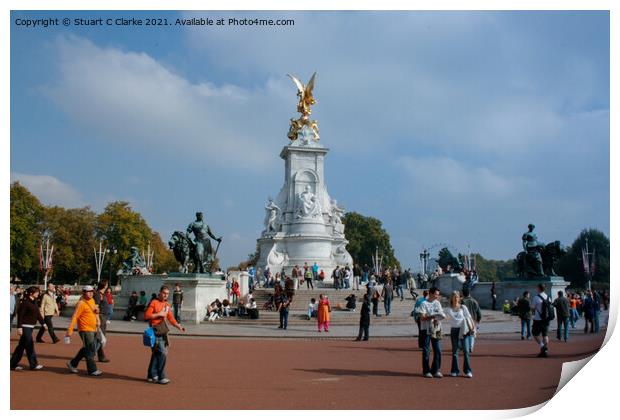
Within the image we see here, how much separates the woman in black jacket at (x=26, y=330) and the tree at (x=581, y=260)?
46.4 metres

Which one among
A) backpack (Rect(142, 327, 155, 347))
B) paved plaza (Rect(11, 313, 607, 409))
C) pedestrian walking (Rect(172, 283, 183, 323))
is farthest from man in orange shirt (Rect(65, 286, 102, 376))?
pedestrian walking (Rect(172, 283, 183, 323))

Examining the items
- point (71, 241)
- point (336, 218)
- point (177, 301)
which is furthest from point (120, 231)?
point (177, 301)

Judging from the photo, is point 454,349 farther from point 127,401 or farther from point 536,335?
point 127,401

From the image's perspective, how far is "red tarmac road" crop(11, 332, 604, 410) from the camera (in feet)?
29.0

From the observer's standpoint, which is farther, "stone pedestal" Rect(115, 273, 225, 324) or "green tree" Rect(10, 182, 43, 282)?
"green tree" Rect(10, 182, 43, 282)

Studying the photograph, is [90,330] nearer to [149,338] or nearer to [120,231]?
[149,338]

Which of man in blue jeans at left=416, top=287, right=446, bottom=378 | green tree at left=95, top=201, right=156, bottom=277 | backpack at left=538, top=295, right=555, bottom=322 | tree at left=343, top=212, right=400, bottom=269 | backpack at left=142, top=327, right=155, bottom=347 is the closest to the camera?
backpack at left=142, top=327, right=155, bottom=347

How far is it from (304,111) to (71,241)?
30326mm

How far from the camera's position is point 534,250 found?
92.3ft

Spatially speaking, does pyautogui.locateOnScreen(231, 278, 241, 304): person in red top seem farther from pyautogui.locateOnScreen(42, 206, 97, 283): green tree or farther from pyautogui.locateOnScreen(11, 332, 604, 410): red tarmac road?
pyautogui.locateOnScreen(42, 206, 97, 283): green tree

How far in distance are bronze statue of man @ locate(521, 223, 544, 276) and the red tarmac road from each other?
13103mm

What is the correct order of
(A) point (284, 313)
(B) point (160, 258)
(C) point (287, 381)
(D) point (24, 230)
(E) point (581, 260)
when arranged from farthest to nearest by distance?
(B) point (160, 258) < (E) point (581, 260) < (D) point (24, 230) < (A) point (284, 313) < (C) point (287, 381)

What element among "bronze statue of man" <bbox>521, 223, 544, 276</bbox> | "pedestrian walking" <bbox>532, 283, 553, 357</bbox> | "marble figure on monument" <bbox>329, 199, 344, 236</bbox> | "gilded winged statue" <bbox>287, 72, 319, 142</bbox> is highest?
"gilded winged statue" <bbox>287, 72, 319, 142</bbox>
